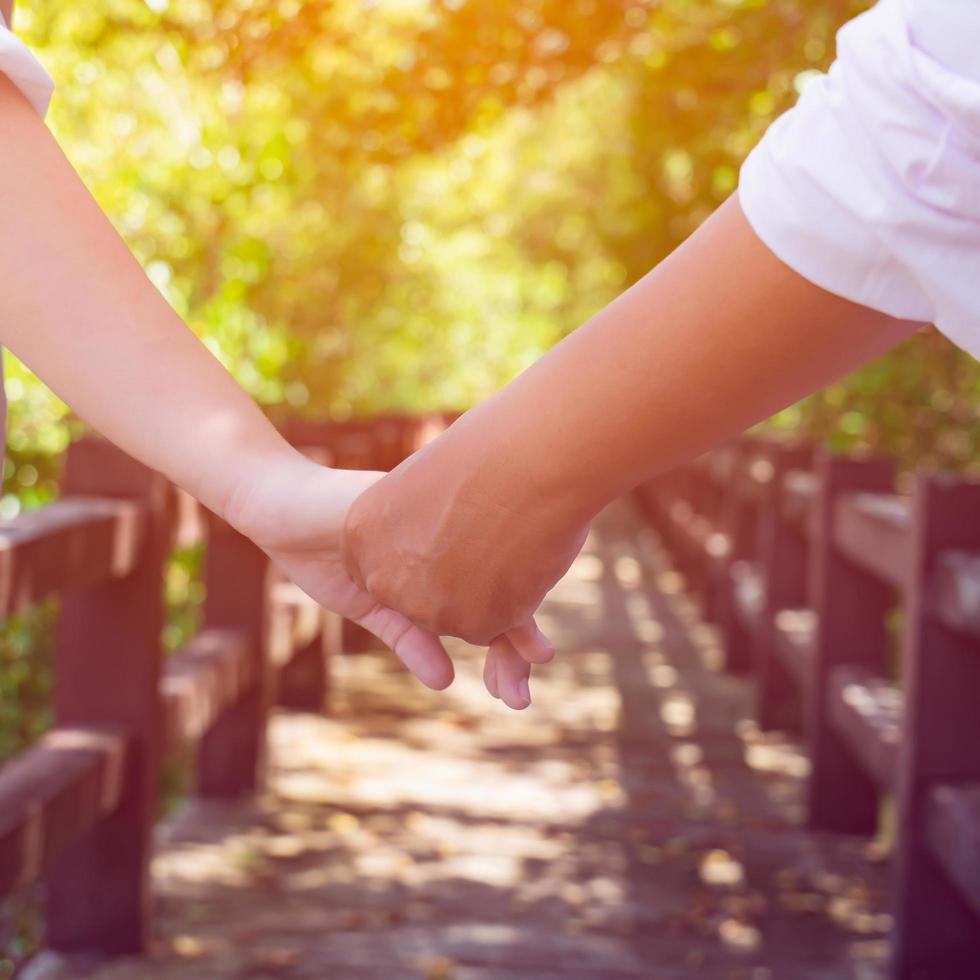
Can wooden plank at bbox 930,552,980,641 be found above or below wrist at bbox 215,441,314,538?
above

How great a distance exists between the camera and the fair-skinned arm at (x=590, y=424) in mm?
1222

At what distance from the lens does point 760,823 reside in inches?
198

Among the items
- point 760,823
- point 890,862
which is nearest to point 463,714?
point 760,823

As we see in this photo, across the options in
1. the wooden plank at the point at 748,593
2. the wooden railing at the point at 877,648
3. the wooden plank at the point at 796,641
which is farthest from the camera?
the wooden plank at the point at 748,593

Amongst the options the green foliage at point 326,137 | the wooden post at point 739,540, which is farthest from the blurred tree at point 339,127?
the wooden post at point 739,540

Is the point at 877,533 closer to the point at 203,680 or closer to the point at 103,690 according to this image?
the point at 203,680

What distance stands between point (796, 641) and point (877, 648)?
0.66 metres

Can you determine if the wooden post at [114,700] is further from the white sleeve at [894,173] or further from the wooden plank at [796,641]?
the white sleeve at [894,173]

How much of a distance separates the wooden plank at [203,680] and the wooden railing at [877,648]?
167 cm

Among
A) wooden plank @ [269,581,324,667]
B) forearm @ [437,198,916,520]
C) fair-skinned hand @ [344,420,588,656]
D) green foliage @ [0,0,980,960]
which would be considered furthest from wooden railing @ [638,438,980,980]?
forearm @ [437,198,916,520]

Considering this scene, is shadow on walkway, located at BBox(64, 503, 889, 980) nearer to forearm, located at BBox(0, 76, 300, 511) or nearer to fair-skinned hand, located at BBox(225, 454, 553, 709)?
fair-skinned hand, located at BBox(225, 454, 553, 709)

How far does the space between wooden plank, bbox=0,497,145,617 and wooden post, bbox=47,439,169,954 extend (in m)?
0.06

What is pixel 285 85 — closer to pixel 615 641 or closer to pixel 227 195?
pixel 227 195

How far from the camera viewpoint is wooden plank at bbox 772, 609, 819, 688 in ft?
17.3
